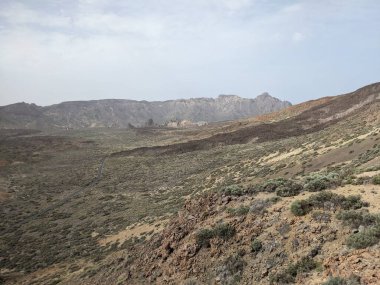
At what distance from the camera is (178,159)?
6675 cm

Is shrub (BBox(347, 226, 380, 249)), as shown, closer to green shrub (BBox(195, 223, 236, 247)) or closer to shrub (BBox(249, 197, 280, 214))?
shrub (BBox(249, 197, 280, 214))

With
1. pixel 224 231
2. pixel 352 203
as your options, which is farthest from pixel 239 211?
pixel 352 203

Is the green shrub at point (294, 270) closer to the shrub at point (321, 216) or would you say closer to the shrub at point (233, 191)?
the shrub at point (321, 216)

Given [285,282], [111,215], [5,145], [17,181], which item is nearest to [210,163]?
[111,215]

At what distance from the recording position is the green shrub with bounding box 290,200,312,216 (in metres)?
13.9

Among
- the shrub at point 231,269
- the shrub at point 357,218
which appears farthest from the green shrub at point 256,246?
the shrub at point 357,218

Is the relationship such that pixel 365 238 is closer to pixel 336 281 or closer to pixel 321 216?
pixel 336 281

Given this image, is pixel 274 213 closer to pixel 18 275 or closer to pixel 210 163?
pixel 18 275

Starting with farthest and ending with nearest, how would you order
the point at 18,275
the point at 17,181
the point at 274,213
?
the point at 17,181, the point at 18,275, the point at 274,213

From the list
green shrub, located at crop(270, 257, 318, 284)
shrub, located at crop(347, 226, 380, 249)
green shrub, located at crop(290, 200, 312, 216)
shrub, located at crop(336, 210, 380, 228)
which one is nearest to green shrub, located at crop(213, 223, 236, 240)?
green shrub, located at crop(290, 200, 312, 216)

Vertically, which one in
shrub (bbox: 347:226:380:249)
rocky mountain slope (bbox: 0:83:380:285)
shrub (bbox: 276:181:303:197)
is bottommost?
rocky mountain slope (bbox: 0:83:380:285)

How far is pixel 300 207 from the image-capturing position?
14078mm

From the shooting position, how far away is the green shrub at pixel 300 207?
13.9m

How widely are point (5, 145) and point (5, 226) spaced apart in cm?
6974
